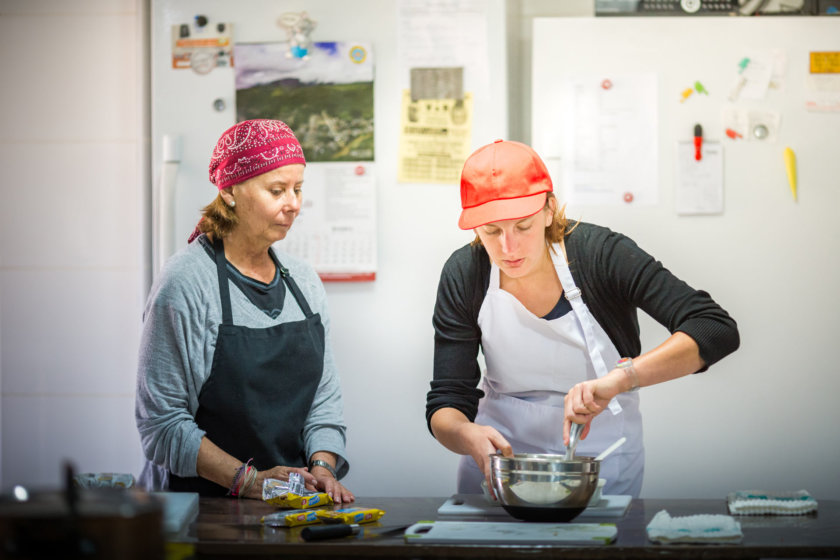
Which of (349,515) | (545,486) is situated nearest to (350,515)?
(349,515)

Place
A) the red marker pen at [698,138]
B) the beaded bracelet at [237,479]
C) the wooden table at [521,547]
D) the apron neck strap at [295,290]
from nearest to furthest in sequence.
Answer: the wooden table at [521,547], the beaded bracelet at [237,479], the apron neck strap at [295,290], the red marker pen at [698,138]

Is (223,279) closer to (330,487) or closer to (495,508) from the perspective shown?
(330,487)

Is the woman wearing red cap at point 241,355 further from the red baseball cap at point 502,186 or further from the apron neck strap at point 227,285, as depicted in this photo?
the red baseball cap at point 502,186

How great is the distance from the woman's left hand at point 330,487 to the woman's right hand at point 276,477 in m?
0.01

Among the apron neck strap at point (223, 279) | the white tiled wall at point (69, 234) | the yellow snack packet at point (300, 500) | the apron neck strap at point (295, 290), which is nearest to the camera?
the yellow snack packet at point (300, 500)

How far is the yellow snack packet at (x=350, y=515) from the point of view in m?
1.45

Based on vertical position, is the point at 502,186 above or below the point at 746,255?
above

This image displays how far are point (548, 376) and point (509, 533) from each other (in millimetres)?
682

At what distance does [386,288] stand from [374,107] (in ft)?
1.69

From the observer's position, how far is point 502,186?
1784 millimetres

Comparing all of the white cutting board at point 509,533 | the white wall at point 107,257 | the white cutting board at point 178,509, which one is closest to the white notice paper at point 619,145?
the white wall at point 107,257

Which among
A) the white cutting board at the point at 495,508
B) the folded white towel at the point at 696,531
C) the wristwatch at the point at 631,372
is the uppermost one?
the wristwatch at the point at 631,372

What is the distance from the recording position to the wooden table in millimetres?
1220

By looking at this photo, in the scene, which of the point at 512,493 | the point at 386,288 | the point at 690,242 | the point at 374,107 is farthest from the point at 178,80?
the point at 512,493
